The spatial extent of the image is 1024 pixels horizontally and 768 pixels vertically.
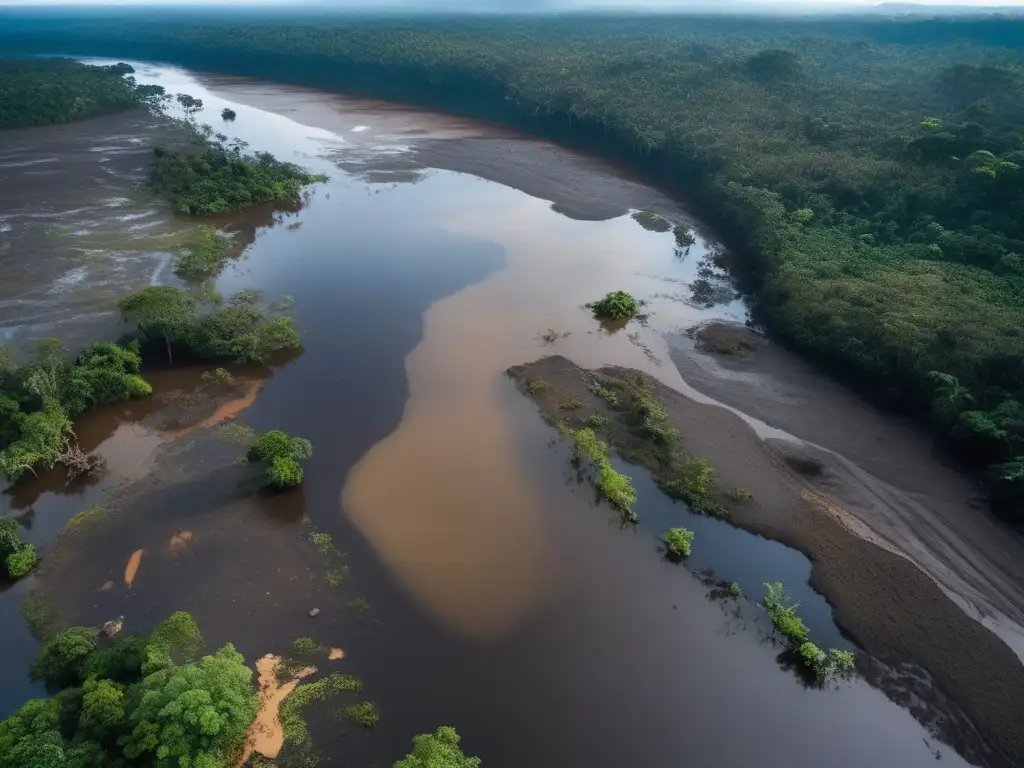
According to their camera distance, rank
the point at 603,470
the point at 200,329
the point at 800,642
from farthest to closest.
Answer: the point at 200,329 → the point at 603,470 → the point at 800,642

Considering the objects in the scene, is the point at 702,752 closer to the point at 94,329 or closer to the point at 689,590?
the point at 689,590

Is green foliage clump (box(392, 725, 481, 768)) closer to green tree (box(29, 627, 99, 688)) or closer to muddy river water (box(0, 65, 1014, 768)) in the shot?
muddy river water (box(0, 65, 1014, 768))

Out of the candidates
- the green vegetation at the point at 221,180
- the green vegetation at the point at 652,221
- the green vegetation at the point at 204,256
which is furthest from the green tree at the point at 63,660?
Result: the green vegetation at the point at 652,221

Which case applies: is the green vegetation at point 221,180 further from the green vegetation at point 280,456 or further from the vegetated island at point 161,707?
the vegetated island at point 161,707

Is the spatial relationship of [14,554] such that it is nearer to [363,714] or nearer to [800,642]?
[363,714]

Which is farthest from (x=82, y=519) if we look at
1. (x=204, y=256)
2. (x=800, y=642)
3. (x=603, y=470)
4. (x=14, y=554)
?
(x=800, y=642)

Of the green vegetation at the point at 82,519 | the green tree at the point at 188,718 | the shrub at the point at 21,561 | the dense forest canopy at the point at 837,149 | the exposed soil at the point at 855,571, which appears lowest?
the green vegetation at the point at 82,519

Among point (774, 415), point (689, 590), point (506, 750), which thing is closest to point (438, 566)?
point (506, 750)

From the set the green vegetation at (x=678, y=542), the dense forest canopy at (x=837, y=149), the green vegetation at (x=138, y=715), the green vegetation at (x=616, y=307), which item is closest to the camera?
the green vegetation at (x=138, y=715)
